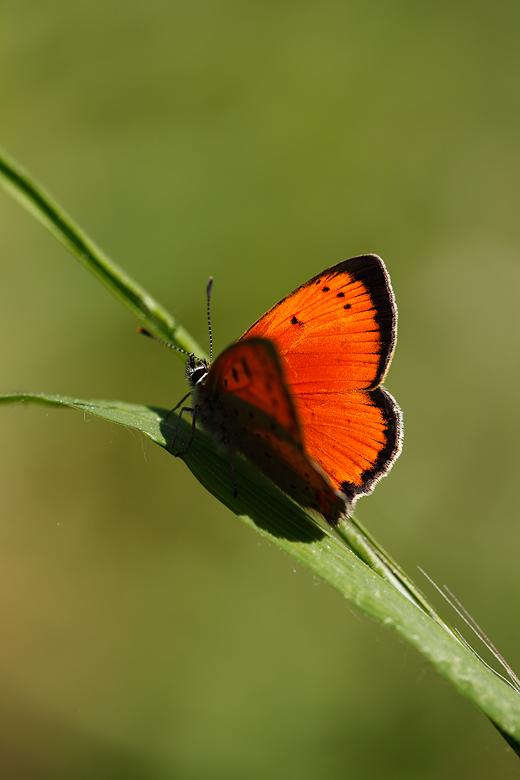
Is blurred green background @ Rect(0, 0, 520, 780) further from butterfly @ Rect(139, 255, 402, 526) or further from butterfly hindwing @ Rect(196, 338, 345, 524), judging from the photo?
butterfly hindwing @ Rect(196, 338, 345, 524)

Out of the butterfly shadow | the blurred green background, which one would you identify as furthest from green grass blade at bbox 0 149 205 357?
the blurred green background

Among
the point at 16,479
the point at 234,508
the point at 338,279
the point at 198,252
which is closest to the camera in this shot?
the point at 234,508

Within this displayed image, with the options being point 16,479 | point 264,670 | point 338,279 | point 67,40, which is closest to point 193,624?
point 264,670

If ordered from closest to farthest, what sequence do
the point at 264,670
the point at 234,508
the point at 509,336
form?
the point at 234,508 → the point at 264,670 → the point at 509,336

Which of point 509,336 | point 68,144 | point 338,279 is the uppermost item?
point 68,144

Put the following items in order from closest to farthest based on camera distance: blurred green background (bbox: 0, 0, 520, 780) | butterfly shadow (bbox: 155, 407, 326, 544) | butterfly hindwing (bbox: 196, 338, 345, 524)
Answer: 1. butterfly hindwing (bbox: 196, 338, 345, 524)
2. butterfly shadow (bbox: 155, 407, 326, 544)
3. blurred green background (bbox: 0, 0, 520, 780)

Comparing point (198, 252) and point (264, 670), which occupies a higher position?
point (198, 252)

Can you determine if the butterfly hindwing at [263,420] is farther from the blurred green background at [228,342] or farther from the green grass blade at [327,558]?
the blurred green background at [228,342]

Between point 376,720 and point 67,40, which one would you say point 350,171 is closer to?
point 67,40
